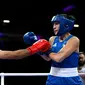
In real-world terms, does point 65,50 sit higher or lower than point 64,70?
higher

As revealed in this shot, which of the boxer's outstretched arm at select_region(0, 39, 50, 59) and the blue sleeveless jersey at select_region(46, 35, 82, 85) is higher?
the boxer's outstretched arm at select_region(0, 39, 50, 59)

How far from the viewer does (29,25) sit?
959cm

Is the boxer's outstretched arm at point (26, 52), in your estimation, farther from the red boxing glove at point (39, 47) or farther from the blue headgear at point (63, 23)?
the blue headgear at point (63, 23)

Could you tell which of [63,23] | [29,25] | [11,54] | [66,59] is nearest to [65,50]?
[66,59]

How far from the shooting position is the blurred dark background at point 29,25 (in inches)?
324

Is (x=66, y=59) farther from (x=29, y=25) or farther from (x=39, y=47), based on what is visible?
(x=29, y=25)

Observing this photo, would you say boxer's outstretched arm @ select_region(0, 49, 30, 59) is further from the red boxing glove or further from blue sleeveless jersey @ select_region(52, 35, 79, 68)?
blue sleeveless jersey @ select_region(52, 35, 79, 68)

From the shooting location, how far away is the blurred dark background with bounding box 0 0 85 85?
8234 mm

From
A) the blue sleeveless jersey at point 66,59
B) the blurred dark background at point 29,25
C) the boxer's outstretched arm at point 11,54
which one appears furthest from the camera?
the blurred dark background at point 29,25

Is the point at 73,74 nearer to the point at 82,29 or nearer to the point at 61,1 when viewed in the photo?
the point at 61,1

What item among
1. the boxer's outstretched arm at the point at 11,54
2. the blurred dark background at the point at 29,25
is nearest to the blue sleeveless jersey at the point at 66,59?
the boxer's outstretched arm at the point at 11,54

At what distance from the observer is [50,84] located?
1753 mm

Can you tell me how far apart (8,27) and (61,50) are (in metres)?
7.97

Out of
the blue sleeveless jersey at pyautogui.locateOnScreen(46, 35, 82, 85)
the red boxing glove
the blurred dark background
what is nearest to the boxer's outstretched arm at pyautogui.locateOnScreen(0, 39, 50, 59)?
the red boxing glove
